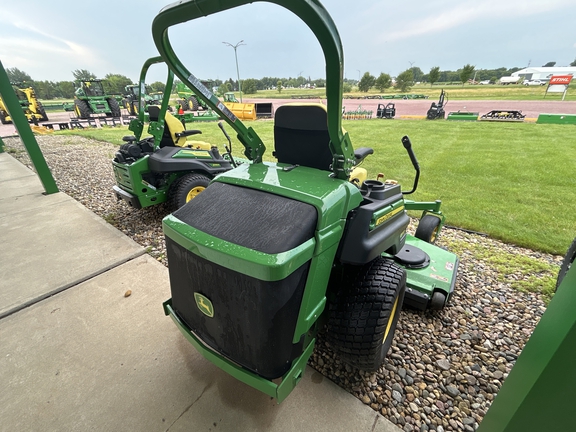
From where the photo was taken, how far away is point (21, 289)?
2461 millimetres

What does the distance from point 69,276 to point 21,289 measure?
13.9 inches

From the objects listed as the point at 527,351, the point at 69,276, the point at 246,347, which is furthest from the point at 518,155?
the point at 69,276

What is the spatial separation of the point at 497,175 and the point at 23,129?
8428mm

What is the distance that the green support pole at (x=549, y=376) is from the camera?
2.42 feet

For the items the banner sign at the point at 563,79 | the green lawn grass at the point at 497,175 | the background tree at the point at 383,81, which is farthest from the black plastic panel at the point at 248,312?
the background tree at the point at 383,81

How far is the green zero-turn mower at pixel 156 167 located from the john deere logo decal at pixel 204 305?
2.45 m

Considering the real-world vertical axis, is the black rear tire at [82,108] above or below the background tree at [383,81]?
below

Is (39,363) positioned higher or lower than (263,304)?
lower

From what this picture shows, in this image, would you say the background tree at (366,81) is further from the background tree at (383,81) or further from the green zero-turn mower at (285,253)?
the green zero-turn mower at (285,253)

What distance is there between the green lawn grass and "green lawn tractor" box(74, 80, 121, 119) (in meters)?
7.98

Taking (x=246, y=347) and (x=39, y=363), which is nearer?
(x=246, y=347)

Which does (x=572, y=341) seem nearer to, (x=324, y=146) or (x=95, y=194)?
(x=324, y=146)

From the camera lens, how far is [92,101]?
15.5m

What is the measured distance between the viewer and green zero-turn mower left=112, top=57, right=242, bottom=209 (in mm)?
3367
